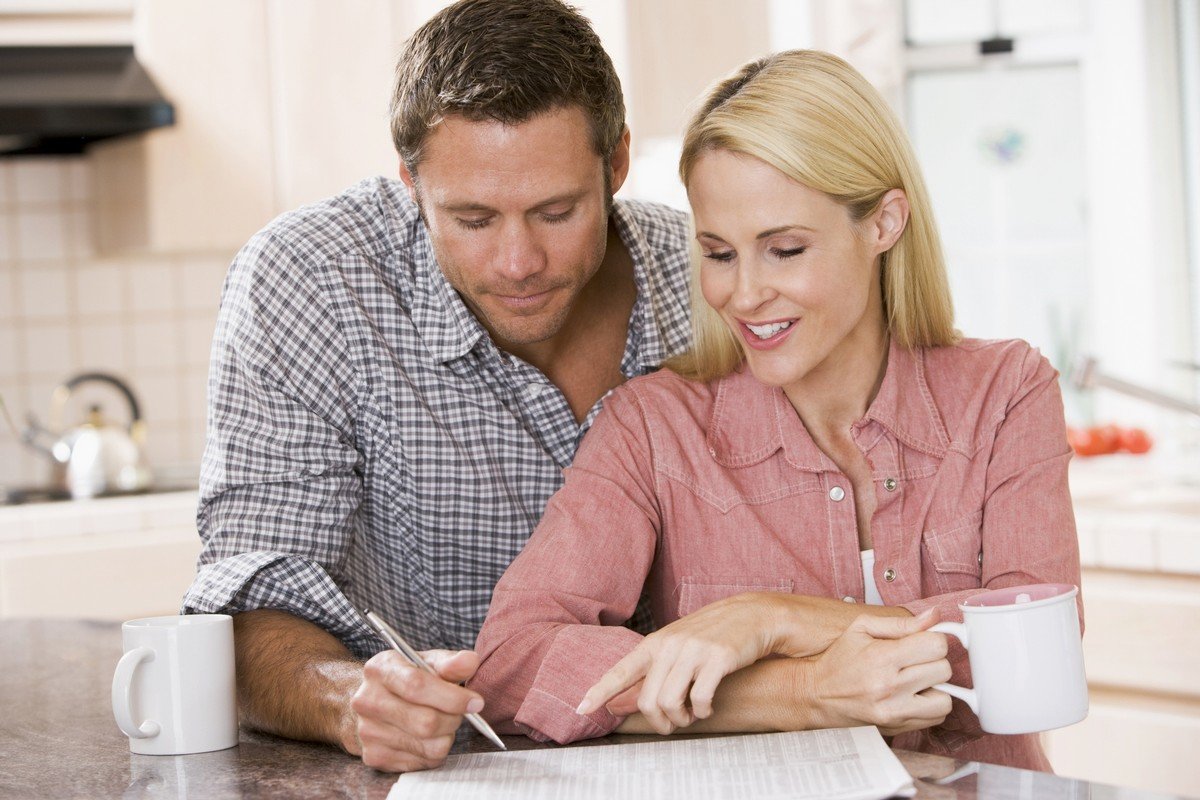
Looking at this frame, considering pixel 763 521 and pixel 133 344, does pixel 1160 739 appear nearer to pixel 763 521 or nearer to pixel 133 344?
pixel 763 521

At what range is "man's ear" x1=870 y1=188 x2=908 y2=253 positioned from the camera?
1554mm

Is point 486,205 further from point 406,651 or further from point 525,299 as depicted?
point 406,651

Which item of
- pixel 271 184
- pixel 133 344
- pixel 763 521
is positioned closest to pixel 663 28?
pixel 271 184

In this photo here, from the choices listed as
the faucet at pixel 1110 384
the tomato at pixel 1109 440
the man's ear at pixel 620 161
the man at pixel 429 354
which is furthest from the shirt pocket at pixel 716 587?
the tomato at pixel 1109 440

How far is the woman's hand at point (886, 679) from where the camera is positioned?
1179 millimetres

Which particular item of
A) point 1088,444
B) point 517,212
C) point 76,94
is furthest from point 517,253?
point 1088,444

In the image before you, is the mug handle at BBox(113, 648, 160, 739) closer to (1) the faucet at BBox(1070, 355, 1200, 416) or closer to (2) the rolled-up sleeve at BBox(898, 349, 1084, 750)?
(2) the rolled-up sleeve at BBox(898, 349, 1084, 750)

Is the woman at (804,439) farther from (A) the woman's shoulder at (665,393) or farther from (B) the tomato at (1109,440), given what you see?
(B) the tomato at (1109,440)

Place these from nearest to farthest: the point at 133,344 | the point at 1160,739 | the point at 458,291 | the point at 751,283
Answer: the point at 751,283
the point at 458,291
the point at 1160,739
the point at 133,344

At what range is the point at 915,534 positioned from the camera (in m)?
1.47

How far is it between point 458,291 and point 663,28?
1.86 m

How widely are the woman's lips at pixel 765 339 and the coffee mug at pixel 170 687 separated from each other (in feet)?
2.07

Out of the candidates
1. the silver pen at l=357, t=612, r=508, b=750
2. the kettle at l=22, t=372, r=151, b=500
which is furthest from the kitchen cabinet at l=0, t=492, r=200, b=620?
the silver pen at l=357, t=612, r=508, b=750

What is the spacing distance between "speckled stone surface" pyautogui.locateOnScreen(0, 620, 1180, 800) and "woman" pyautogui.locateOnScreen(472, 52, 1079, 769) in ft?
0.75
